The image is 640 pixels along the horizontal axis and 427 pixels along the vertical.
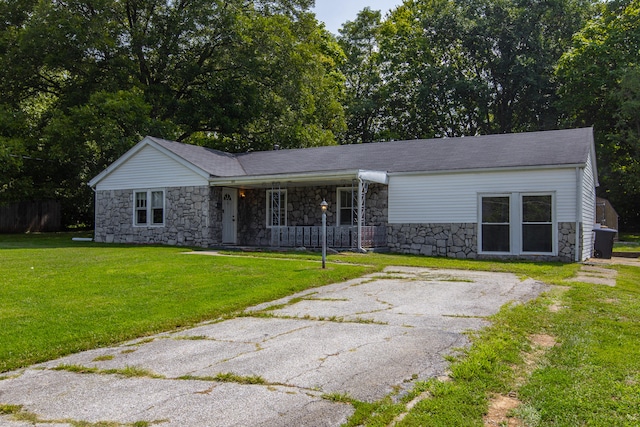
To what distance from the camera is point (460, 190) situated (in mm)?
15461

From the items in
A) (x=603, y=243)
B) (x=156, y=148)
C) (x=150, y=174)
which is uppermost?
(x=156, y=148)

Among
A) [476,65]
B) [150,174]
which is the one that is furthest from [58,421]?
[476,65]

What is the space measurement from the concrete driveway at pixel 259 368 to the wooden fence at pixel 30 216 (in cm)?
2468

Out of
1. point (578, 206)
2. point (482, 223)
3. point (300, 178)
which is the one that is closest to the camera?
point (578, 206)

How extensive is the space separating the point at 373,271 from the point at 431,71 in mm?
25559

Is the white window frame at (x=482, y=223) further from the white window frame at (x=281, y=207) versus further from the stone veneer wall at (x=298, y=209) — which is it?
the white window frame at (x=281, y=207)

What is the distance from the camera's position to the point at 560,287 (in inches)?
368

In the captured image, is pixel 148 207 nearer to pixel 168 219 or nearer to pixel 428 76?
pixel 168 219

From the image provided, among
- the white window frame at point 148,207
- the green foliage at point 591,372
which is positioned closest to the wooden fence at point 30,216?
the white window frame at point 148,207

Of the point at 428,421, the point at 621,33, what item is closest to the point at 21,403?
the point at 428,421

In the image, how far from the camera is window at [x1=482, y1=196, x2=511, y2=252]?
15.0 meters

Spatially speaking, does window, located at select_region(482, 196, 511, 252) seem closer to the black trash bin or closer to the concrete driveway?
the black trash bin

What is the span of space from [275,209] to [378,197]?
12.9ft

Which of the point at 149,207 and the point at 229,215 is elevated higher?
the point at 149,207
